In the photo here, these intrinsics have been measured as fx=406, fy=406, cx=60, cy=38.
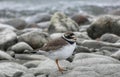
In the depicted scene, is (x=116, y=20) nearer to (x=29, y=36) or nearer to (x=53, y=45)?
(x=29, y=36)

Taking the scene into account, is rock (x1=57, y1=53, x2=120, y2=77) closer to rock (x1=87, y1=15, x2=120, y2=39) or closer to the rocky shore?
the rocky shore

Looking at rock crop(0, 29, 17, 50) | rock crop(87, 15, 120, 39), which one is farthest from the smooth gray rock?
rock crop(87, 15, 120, 39)

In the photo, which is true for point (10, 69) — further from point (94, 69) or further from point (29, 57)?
point (29, 57)

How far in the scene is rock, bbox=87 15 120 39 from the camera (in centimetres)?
1388

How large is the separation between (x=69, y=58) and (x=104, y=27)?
15.3 ft

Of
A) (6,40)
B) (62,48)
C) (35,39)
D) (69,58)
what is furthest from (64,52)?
(6,40)

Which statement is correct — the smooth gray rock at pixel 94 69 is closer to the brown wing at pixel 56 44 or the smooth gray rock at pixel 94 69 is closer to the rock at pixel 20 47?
the brown wing at pixel 56 44

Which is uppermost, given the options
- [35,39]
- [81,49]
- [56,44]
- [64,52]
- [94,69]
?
[56,44]

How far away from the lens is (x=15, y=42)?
1231 cm

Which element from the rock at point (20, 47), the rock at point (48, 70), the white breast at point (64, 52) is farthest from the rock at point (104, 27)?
the white breast at point (64, 52)

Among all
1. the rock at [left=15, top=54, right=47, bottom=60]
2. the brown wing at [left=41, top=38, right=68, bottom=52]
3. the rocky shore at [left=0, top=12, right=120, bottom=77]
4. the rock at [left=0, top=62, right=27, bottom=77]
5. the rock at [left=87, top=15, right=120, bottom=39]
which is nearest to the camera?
the rocky shore at [left=0, top=12, right=120, bottom=77]

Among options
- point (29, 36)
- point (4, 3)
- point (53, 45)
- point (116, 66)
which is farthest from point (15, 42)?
point (4, 3)

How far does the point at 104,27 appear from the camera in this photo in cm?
1412

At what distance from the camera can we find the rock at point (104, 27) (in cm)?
1388
